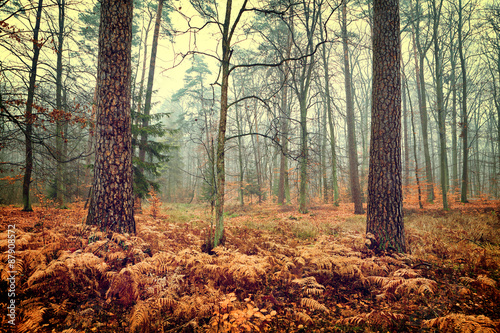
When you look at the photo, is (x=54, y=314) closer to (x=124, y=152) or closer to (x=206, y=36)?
(x=124, y=152)

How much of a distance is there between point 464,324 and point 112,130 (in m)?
5.66

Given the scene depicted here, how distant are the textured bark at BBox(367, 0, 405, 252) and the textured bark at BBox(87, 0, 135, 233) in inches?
203

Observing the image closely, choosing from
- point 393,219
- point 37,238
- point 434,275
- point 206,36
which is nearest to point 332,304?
point 434,275

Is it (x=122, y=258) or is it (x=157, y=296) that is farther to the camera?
(x=122, y=258)

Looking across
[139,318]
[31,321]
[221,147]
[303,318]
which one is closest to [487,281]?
[303,318]

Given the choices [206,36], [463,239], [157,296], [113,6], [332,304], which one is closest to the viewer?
[157,296]

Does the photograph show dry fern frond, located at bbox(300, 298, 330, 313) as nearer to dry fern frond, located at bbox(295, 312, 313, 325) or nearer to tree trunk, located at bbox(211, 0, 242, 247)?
dry fern frond, located at bbox(295, 312, 313, 325)

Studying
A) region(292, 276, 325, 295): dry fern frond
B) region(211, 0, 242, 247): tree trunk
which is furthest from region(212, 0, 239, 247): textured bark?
region(292, 276, 325, 295): dry fern frond

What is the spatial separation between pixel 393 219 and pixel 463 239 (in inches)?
94.7

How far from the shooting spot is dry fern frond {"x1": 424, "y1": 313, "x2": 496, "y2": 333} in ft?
6.36

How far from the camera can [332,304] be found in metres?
2.76

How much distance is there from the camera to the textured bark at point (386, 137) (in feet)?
14.2

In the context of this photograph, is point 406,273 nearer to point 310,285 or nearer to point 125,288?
point 310,285

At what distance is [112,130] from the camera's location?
13.7 ft
